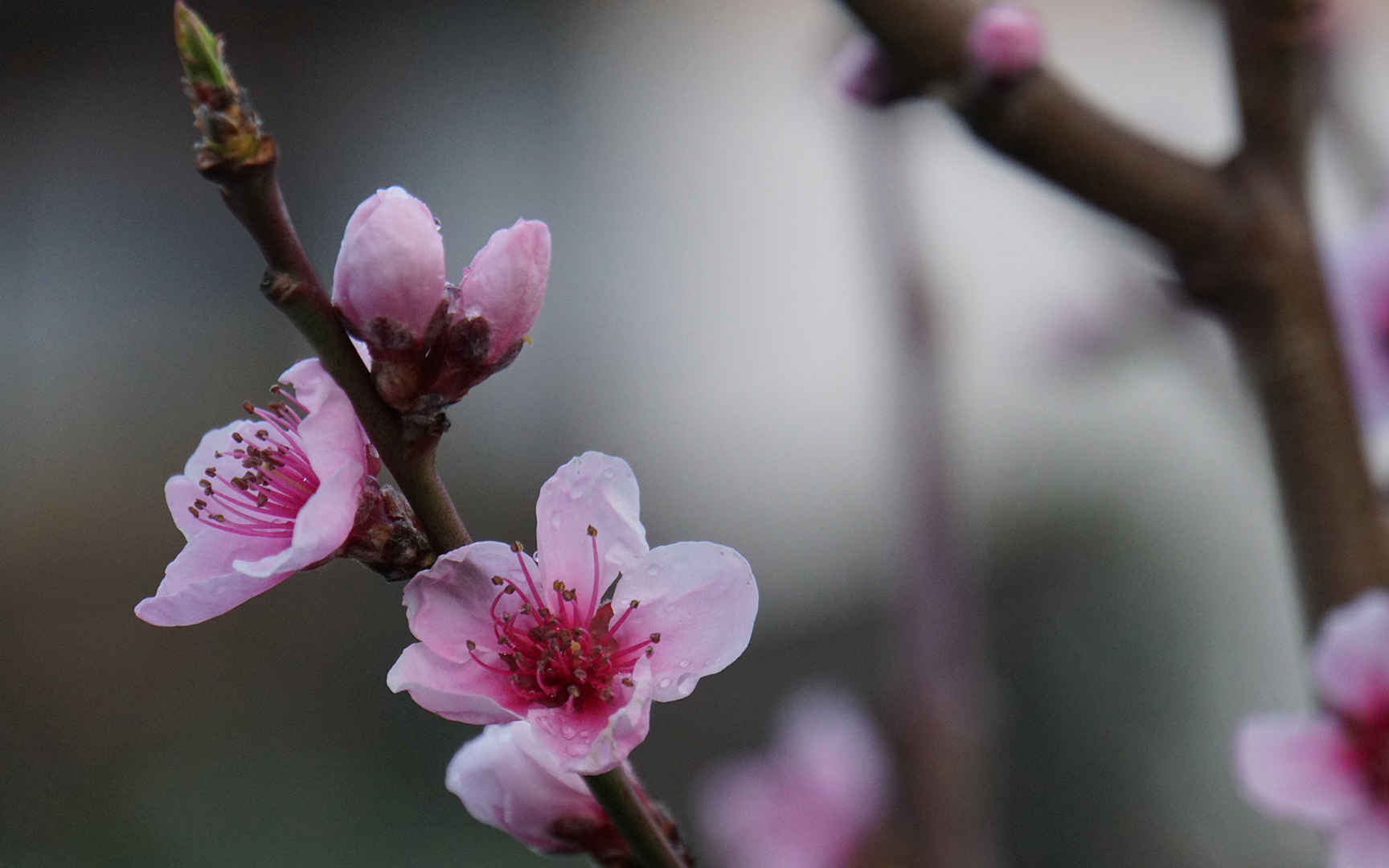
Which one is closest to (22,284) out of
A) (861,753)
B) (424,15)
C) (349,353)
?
(424,15)

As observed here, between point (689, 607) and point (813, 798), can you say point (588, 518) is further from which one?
point (813, 798)

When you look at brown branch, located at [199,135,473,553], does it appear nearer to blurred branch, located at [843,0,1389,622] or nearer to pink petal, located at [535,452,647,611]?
pink petal, located at [535,452,647,611]

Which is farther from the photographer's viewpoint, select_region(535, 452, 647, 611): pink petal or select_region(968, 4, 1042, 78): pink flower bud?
select_region(968, 4, 1042, 78): pink flower bud

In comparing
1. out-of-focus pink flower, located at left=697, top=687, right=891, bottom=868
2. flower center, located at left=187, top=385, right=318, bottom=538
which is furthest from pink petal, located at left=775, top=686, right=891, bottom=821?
flower center, located at left=187, top=385, right=318, bottom=538

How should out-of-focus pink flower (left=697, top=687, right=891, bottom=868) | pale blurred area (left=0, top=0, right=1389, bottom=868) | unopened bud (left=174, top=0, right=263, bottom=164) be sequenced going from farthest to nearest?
pale blurred area (left=0, top=0, right=1389, bottom=868)
out-of-focus pink flower (left=697, top=687, right=891, bottom=868)
unopened bud (left=174, top=0, right=263, bottom=164)

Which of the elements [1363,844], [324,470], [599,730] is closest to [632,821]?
[599,730]

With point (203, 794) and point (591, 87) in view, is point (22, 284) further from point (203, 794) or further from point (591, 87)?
point (591, 87)
